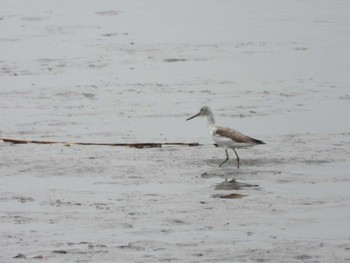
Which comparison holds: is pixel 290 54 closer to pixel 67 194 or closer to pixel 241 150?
pixel 241 150

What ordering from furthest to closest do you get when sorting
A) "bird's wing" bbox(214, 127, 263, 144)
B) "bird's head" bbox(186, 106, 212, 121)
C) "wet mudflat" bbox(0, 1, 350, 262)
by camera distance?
1. "bird's head" bbox(186, 106, 212, 121)
2. "bird's wing" bbox(214, 127, 263, 144)
3. "wet mudflat" bbox(0, 1, 350, 262)

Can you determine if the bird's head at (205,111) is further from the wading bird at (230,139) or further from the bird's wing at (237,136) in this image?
the bird's wing at (237,136)

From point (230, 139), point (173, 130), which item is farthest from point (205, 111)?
point (230, 139)

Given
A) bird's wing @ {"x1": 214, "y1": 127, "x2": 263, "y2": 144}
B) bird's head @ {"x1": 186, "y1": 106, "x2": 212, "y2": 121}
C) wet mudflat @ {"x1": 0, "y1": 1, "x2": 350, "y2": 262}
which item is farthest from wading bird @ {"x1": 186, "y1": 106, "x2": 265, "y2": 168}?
bird's head @ {"x1": 186, "y1": 106, "x2": 212, "y2": 121}

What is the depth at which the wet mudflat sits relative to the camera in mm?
14695

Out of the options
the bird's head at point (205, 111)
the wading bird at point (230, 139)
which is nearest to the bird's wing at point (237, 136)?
the wading bird at point (230, 139)

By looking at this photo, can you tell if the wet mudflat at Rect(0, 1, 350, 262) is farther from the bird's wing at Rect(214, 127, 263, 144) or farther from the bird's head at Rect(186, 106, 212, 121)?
the bird's head at Rect(186, 106, 212, 121)

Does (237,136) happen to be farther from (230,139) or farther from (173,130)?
(173,130)

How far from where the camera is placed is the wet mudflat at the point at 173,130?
14.7m

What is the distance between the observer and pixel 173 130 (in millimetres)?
21688

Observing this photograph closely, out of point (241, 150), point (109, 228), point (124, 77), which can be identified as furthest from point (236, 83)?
point (109, 228)

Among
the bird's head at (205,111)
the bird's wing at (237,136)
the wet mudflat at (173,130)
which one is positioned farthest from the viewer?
the bird's head at (205,111)

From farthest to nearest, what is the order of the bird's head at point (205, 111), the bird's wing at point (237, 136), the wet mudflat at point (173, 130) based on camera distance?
the bird's head at point (205, 111)
the bird's wing at point (237, 136)
the wet mudflat at point (173, 130)

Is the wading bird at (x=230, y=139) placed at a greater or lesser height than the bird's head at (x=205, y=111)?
lesser
